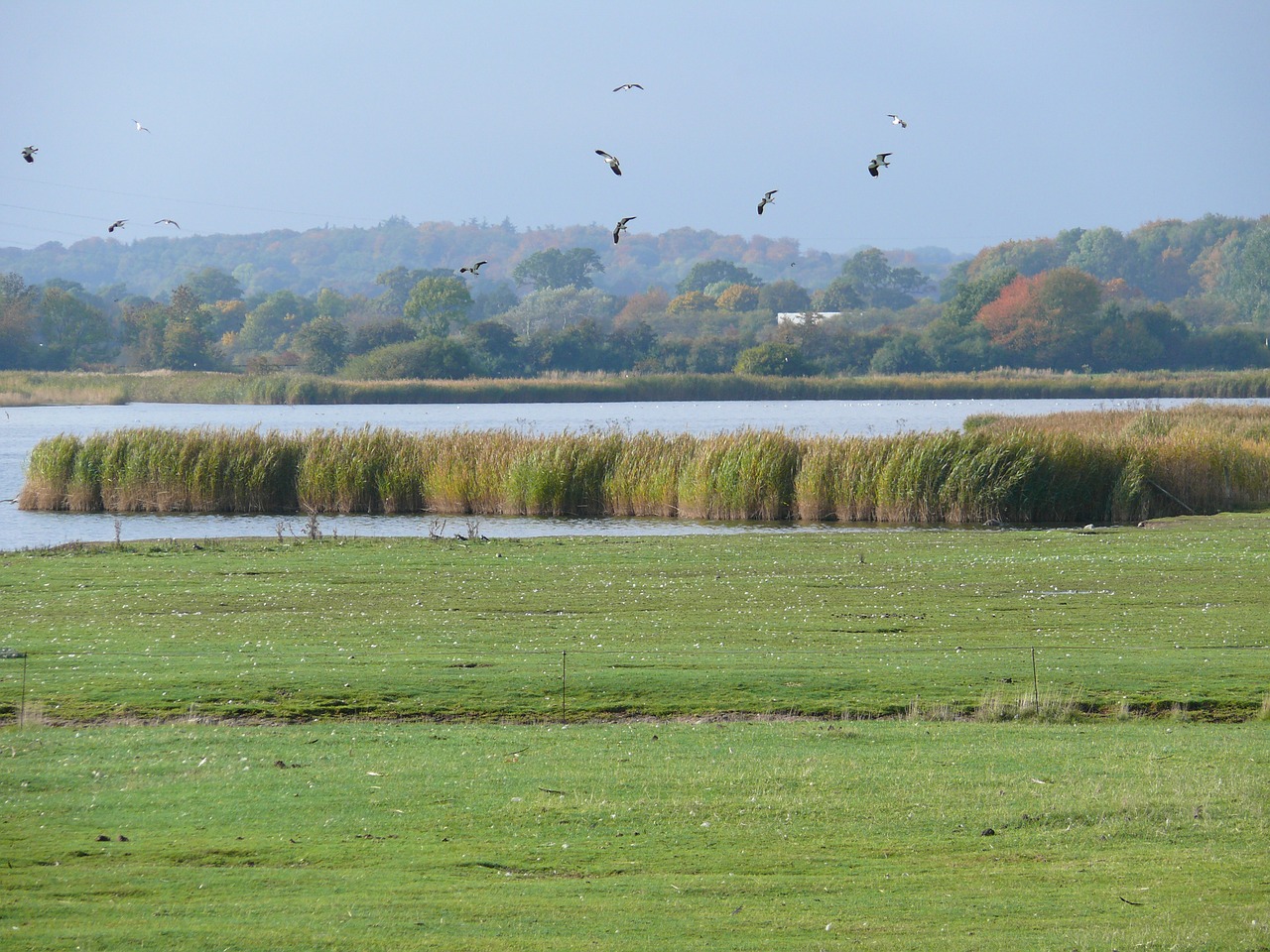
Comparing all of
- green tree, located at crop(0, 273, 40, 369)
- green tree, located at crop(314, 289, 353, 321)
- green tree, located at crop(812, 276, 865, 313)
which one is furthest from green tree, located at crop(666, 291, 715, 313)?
green tree, located at crop(0, 273, 40, 369)

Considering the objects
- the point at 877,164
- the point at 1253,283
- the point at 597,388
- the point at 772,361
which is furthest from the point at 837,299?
the point at 877,164

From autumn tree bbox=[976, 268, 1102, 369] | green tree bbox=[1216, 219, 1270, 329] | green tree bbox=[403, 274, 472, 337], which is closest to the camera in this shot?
autumn tree bbox=[976, 268, 1102, 369]

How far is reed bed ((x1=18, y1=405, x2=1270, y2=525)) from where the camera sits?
35.5 meters

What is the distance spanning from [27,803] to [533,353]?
110m

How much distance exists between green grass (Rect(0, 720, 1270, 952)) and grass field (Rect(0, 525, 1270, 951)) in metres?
0.03

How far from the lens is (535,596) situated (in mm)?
20250

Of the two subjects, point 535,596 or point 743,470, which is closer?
point 535,596

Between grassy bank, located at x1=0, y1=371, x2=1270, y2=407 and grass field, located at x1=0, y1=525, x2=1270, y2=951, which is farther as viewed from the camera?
grassy bank, located at x1=0, y1=371, x2=1270, y2=407

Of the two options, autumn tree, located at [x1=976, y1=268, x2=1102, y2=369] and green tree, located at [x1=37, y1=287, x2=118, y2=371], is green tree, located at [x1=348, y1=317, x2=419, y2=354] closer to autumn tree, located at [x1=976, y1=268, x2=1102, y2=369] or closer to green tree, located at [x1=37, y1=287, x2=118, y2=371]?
green tree, located at [x1=37, y1=287, x2=118, y2=371]

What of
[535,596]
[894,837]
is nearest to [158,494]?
[535,596]

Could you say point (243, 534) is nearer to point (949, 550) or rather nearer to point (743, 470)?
point (743, 470)

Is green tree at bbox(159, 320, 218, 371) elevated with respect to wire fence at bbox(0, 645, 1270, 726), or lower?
elevated

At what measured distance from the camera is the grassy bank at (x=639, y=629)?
1294 centimetres

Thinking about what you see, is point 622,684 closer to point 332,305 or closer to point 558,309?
point 558,309
